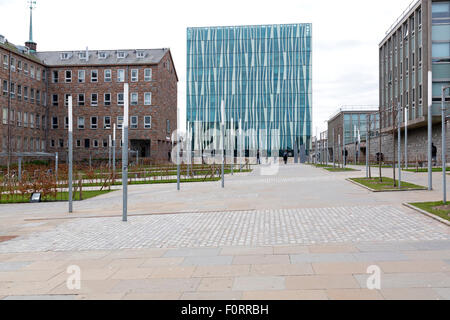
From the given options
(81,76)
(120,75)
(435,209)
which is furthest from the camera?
(81,76)

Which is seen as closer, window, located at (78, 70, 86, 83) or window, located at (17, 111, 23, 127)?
window, located at (17, 111, 23, 127)

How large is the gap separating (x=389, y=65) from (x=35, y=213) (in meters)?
50.1

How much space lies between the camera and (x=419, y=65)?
4316 centimetres

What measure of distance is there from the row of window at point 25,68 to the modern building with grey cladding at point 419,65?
41871 mm

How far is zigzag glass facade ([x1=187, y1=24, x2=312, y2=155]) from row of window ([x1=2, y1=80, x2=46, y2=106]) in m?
38.9

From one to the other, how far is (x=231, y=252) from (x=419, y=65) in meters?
41.7

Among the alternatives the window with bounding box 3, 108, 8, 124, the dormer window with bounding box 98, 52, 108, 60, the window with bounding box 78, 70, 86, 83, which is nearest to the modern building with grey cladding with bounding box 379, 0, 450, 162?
the dormer window with bounding box 98, 52, 108, 60

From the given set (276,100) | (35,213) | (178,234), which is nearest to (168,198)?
(35,213)

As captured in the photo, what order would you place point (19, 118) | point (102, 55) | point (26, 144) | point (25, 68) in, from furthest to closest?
1. point (102, 55)
2. point (26, 144)
3. point (25, 68)
4. point (19, 118)

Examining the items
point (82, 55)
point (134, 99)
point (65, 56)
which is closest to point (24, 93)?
point (65, 56)

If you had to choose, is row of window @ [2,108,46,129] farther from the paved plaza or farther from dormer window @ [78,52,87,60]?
the paved plaza

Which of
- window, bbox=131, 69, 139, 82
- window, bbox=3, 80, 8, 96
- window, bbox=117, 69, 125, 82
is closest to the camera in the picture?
window, bbox=3, 80, 8, 96

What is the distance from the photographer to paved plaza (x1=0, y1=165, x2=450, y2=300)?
530 cm

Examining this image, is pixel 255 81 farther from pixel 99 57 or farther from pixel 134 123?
pixel 134 123
